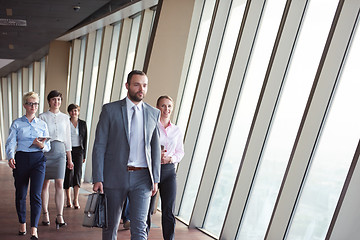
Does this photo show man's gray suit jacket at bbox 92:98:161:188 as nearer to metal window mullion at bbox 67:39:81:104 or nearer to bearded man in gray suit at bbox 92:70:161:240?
bearded man in gray suit at bbox 92:70:161:240

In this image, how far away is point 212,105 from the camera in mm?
7812

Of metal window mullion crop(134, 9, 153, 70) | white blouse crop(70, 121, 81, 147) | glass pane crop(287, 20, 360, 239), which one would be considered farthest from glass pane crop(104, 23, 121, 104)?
glass pane crop(287, 20, 360, 239)

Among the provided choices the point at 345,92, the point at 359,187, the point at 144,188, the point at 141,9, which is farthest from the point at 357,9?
the point at 141,9

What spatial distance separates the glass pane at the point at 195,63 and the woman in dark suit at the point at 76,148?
1685 millimetres

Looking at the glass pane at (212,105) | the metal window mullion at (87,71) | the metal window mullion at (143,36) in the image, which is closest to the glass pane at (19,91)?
the metal window mullion at (87,71)

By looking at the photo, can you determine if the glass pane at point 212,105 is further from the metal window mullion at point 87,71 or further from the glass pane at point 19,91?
the glass pane at point 19,91

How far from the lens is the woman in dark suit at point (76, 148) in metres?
8.22

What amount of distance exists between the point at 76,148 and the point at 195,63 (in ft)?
8.03

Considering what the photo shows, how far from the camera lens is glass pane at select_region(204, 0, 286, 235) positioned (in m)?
6.55

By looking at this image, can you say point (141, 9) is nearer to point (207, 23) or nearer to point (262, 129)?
point (207, 23)

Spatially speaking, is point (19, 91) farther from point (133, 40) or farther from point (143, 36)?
point (143, 36)

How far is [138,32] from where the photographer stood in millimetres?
11023

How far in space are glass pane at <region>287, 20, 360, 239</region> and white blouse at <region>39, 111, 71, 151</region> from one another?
2.98 m

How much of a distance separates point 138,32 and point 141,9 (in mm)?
573
